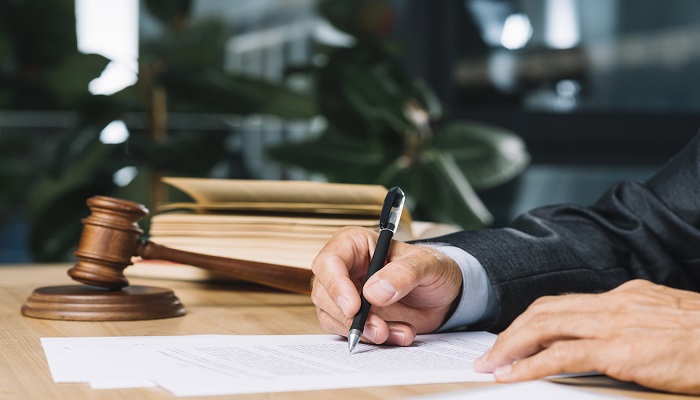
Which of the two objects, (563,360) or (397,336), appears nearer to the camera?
(563,360)

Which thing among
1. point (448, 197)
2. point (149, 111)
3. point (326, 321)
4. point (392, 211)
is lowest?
point (448, 197)

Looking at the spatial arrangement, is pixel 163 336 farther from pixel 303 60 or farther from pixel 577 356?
pixel 303 60

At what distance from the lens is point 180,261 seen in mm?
1026

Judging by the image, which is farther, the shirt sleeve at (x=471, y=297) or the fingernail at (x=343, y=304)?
the shirt sleeve at (x=471, y=297)

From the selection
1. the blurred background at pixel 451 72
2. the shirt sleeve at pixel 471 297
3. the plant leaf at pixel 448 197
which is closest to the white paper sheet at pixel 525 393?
the shirt sleeve at pixel 471 297

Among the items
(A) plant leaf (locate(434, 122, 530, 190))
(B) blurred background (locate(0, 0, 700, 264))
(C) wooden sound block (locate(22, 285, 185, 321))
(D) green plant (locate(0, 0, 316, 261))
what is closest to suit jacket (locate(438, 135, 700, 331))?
(C) wooden sound block (locate(22, 285, 185, 321))

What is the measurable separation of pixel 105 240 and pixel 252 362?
1.06ft

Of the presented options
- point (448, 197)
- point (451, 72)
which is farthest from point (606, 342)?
point (451, 72)

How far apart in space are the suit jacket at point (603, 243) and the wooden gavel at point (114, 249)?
28cm

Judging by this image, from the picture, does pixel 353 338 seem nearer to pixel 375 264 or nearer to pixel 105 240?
pixel 375 264

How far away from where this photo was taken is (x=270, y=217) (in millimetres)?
1144

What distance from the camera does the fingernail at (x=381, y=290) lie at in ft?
2.63

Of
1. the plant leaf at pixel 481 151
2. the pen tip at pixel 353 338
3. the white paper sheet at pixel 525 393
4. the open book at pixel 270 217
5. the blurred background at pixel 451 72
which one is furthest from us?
the blurred background at pixel 451 72

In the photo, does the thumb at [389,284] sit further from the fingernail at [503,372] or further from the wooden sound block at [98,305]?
the wooden sound block at [98,305]
